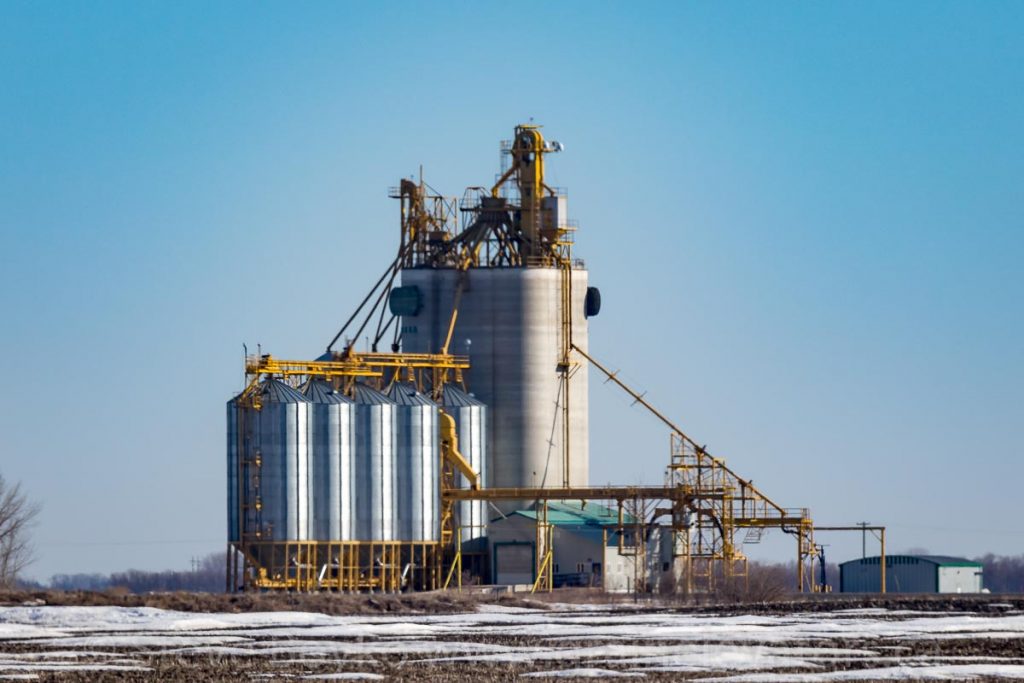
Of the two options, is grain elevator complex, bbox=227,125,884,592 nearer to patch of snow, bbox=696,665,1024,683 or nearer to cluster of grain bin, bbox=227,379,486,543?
cluster of grain bin, bbox=227,379,486,543

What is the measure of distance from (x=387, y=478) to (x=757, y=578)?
16851 millimetres

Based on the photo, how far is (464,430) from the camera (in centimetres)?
10619

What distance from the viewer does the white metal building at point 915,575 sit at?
366 ft

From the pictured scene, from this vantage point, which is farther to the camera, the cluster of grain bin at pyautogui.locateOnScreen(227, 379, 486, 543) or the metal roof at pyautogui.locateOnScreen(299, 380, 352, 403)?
the metal roof at pyautogui.locateOnScreen(299, 380, 352, 403)

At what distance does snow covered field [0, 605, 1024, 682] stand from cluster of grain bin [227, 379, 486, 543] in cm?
1847

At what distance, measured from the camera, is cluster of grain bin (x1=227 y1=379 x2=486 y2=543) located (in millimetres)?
97312

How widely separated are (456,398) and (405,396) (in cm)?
490

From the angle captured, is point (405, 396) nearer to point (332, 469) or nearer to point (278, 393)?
point (332, 469)

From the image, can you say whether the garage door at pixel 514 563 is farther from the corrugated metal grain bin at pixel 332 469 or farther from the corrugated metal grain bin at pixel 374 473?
the corrugated metal grain bin at pixel 332 469

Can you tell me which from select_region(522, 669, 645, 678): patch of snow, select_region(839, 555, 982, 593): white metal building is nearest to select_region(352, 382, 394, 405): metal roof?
select_region(839, 555, 982, 593): white metal building

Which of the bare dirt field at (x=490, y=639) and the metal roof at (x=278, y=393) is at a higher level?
the metal roof at (x=278, y=393)

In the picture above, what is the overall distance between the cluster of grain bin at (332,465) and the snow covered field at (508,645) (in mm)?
18466

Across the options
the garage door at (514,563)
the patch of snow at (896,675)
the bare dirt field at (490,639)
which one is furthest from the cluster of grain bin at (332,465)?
the patch of snow at (896,675)

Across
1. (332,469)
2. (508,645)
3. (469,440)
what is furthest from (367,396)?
(508,645)
